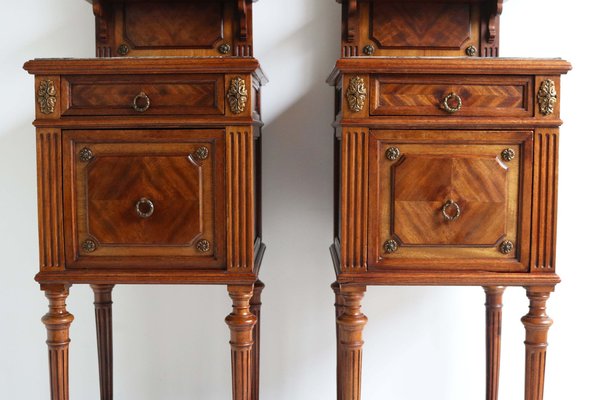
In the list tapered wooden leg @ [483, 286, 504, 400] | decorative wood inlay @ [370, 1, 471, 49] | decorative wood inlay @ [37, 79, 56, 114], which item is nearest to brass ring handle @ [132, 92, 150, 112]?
decorative wood inlay @ [37, 79, 56, 114]

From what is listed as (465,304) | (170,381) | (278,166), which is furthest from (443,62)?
(170,381)

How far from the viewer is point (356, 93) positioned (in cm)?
115

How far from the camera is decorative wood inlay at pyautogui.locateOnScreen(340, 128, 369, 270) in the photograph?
116cm

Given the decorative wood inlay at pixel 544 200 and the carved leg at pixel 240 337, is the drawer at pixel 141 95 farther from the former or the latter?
the decorative wood inlay at pixel 544 200

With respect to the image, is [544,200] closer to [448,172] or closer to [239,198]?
[448,172]

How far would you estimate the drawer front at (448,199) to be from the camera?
1.16 meters

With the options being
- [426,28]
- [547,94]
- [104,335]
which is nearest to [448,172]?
[547,94]

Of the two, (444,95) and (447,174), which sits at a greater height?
(444,95)

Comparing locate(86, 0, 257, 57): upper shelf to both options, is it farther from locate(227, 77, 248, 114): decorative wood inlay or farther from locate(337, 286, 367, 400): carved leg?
locate(337, 286, 367, 400): carved leg

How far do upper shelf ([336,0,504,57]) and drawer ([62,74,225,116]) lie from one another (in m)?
0.50

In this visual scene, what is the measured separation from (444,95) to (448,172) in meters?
0.15

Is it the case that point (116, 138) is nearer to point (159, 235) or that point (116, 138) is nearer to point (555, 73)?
point (159, 235)

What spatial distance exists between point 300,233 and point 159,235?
20.3 inches

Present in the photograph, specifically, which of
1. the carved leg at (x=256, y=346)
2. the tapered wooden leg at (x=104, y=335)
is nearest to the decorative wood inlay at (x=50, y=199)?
the tapered wooden leg at (x=104, y=335)
